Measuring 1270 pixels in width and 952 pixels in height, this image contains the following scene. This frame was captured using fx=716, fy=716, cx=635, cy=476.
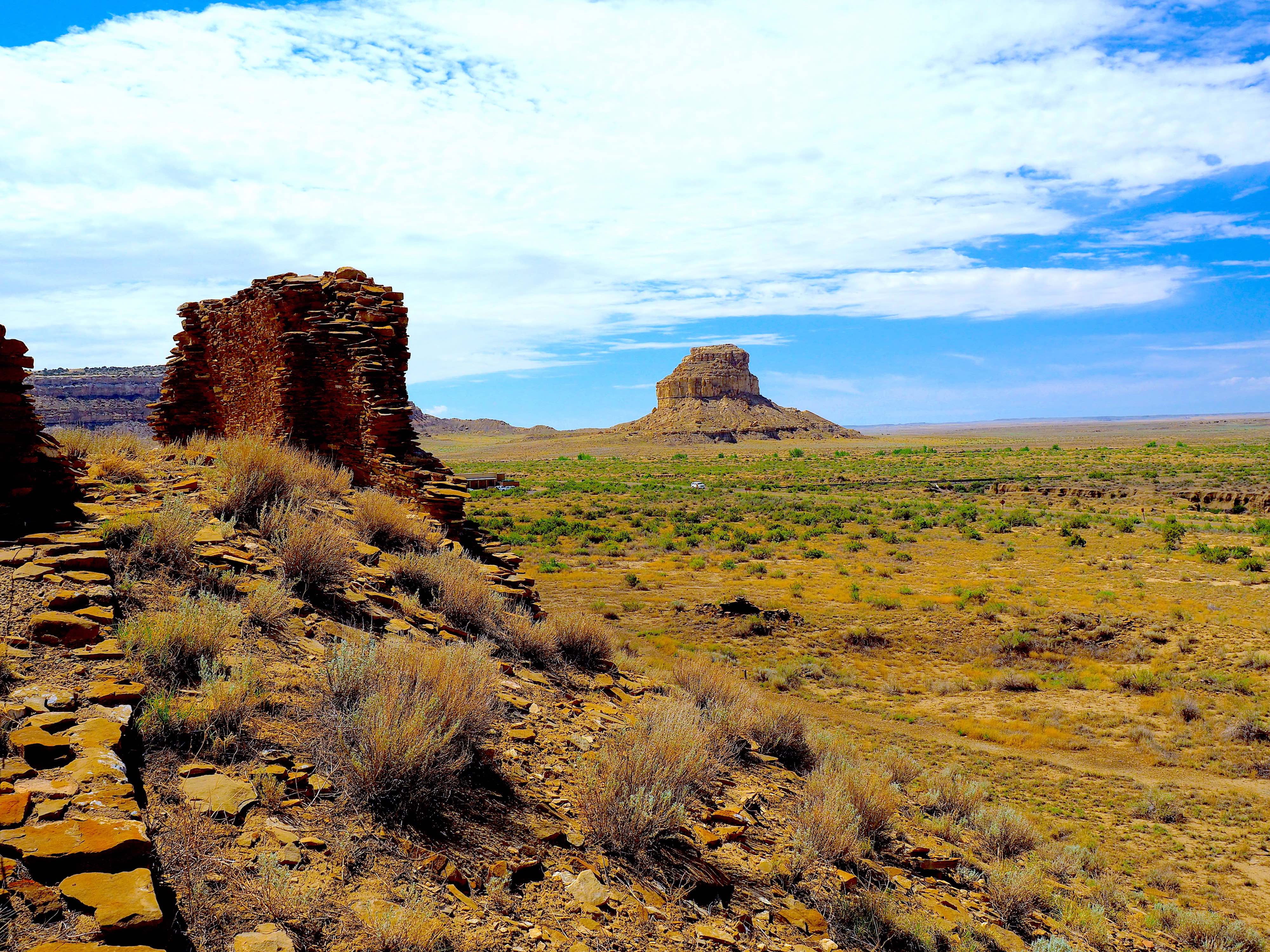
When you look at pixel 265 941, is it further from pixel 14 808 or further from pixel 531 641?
pixel 531 641

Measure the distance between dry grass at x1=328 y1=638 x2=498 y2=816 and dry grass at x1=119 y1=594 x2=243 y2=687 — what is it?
79 centimetres

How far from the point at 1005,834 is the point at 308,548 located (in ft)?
25.5

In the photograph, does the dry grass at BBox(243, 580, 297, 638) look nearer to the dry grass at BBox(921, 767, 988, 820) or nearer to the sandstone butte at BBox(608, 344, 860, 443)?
the dry grass at BBox(921, 767, 988, 820)

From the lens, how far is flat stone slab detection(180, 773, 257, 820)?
362 centimetres

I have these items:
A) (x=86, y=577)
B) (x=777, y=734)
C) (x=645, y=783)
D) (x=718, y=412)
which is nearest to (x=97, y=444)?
(x=86, y=577)

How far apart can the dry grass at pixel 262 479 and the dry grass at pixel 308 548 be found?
31 cm

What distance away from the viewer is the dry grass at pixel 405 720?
416 cm

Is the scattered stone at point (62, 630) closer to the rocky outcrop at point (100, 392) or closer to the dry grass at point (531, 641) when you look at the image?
the dry grass at point (531, 641)

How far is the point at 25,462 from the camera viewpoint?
20.2 ft

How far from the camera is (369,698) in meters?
4.48

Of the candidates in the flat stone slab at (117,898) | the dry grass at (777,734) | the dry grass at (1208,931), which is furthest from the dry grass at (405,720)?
the dry grass at (1208,931)

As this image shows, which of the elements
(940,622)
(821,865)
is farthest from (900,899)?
(940,622)

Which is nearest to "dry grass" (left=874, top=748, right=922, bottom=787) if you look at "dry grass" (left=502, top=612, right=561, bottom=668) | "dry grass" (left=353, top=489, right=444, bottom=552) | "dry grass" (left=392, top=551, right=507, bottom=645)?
"dry grass" (left=502, top=612, right=561, bottom=668)

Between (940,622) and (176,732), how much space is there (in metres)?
16.8
